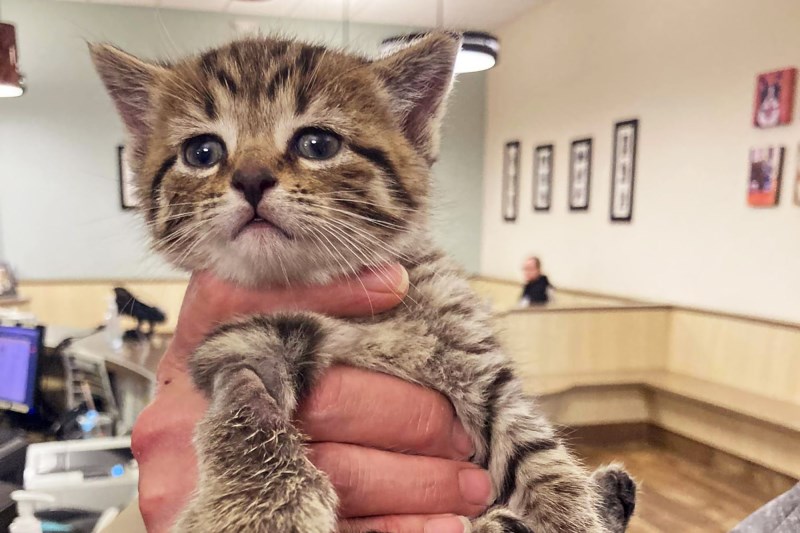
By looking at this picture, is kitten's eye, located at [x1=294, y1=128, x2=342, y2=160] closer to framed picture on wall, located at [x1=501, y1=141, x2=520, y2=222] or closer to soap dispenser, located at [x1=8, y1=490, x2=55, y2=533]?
soap dispenser, located at [x1=8, y1=490, x2=55, y2=533]

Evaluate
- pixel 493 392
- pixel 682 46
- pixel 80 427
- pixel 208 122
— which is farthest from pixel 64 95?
pixel 493 392

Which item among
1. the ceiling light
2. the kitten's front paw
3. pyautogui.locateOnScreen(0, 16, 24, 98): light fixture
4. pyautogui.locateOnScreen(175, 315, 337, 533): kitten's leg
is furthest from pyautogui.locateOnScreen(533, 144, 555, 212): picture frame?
the kitten's front paw

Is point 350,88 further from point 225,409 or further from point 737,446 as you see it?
point 737,446

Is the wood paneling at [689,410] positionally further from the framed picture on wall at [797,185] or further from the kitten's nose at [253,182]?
the kitten's nose at [253,182]

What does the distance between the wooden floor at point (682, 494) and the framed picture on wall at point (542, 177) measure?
304cm

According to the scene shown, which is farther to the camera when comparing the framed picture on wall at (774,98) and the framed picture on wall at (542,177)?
the framed picture on wall at (542,177)

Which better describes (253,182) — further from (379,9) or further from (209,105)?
(379,9)

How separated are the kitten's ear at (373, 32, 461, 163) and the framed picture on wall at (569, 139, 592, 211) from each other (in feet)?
17.7

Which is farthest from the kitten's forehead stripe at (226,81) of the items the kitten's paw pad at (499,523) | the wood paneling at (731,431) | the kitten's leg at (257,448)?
the wood paneling at (731,431)

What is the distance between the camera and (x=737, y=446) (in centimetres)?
462

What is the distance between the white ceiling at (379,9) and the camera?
21.5 ft

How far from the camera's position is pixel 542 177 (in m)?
7.25

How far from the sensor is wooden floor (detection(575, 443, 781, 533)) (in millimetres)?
3879

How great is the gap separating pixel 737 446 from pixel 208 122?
4.75 m
